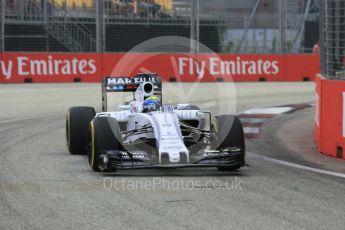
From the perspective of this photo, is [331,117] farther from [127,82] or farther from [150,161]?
[150,161]

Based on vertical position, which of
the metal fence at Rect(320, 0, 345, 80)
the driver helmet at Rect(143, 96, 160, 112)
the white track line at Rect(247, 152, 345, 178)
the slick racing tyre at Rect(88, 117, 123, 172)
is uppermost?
the metal fence at Rect(320, 0, 345, 80)

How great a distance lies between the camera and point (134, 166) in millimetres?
8742

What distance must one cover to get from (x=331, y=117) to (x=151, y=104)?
112 inches

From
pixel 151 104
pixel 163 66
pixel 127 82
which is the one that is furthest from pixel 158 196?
pixel 163 66

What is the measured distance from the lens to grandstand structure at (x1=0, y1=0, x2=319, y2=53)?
28.6m

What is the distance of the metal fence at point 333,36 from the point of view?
11.7 m

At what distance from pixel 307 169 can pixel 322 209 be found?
2.74 m

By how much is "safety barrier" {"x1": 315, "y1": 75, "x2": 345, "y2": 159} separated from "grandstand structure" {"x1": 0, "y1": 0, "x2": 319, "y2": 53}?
54.1ft

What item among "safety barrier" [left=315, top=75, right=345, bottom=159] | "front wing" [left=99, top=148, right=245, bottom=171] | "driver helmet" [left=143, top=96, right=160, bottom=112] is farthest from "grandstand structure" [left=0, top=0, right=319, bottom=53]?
"front wing" [left=99, top=148, right=245, bottom=171]

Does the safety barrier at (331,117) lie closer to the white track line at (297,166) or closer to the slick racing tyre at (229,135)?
the white track line at (297,166)

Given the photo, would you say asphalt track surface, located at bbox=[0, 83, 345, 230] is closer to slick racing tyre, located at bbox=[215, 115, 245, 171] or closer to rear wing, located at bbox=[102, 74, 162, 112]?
slick racing tyre, located at bbox=[215, 115, 245, 171]

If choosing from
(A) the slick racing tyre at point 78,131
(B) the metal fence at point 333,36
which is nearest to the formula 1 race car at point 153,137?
(A) the slick racing tyre at point 78,131

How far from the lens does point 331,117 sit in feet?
37.1

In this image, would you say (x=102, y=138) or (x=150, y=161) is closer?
(x=150, y=161)
